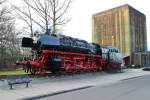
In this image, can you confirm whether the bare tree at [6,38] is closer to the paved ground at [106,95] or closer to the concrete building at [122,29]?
the concrete building at [122,29]

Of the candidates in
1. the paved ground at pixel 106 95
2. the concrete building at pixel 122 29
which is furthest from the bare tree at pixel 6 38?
the paved ground at pixel 106 95

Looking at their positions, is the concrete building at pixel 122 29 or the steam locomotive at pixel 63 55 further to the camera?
the concrete building at pixel 122 29

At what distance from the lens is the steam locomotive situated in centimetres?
2569

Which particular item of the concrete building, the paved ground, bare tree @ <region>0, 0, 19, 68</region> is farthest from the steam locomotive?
the concrete building

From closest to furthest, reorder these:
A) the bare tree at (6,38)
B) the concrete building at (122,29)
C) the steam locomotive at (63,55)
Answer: the steam locomotive at (63,55) → the bare tree at (6,38) → the concrete building at (122,29)

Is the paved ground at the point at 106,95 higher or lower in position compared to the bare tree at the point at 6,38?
lower

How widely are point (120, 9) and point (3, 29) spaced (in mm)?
26793

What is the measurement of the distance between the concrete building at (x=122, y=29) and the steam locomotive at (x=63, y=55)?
2998 cm

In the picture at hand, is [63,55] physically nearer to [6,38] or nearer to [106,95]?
[106,95]

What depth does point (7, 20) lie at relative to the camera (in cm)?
5191

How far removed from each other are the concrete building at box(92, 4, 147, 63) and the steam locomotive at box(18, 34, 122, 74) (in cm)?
2998

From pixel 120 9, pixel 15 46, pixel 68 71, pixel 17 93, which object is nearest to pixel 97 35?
A: pixel 120 9

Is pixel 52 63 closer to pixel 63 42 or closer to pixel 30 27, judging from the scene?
pixel 63 42

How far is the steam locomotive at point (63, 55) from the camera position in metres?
25.7
